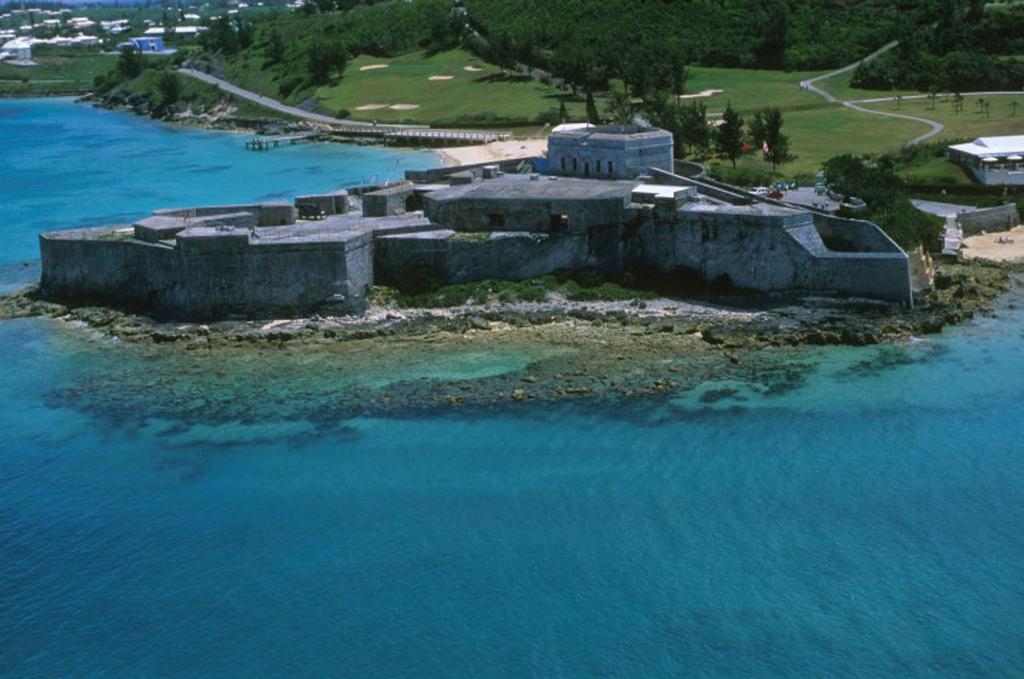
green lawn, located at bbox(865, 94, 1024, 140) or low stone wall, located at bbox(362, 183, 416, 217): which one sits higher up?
green lawn, located at bbox(865, 94, 1024, 140)

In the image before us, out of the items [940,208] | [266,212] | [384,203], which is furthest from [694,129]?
[266,212]

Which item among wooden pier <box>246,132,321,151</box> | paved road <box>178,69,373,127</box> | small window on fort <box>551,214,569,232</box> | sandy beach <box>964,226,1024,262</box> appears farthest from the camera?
paved road <box>178,69,373,127</box>

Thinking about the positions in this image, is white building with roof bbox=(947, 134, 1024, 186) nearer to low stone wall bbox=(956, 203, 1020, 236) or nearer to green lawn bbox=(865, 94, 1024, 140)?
low stone wall bbox=(956, 203, 1020, 236)

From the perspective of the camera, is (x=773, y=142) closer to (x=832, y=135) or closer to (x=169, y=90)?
(x=832, y=135)

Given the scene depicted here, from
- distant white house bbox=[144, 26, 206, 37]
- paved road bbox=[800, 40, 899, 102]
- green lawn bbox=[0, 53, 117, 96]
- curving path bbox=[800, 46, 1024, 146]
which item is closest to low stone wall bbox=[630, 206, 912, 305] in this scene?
curving path bbox=[800, 46, 1024, 146]

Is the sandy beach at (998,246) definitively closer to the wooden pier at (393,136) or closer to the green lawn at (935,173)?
the green lawn at (935,173)

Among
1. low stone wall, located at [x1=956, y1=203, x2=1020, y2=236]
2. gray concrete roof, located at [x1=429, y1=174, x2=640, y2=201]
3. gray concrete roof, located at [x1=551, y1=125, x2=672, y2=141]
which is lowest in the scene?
low stone wall, located at [x1=956, y1=203, x2=1020, y2=236]
